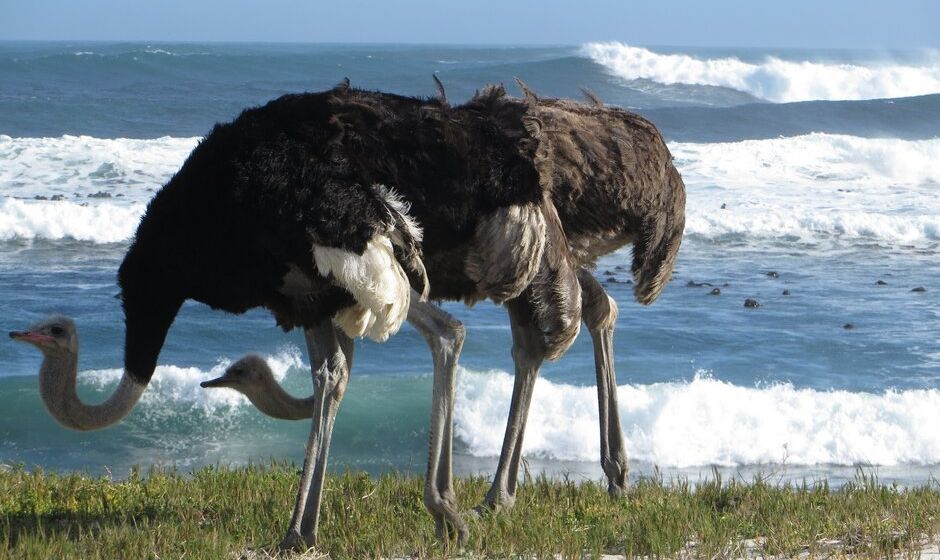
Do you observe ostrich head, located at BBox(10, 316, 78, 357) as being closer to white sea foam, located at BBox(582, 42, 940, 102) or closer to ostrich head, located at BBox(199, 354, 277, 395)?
ostrich head, located at BBox(199, 354, 277, 395)

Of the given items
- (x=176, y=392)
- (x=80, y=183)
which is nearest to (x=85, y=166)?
(x=80, y=183)

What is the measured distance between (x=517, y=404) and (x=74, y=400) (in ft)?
5.97

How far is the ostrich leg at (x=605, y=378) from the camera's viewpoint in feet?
20.4

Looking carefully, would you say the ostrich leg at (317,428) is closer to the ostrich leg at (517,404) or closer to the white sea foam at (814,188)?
the ostrich leg at (517,404)

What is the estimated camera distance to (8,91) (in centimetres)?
3884

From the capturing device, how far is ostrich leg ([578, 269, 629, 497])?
6203 mm

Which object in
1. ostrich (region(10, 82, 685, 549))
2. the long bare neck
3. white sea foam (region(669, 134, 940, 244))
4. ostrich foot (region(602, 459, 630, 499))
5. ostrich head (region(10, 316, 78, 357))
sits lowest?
white sea foam (region(669, 134, 940, 244))

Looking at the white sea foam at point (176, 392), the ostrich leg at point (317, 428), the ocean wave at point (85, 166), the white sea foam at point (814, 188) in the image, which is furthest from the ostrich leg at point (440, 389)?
the ocean wave at point (85, 166)

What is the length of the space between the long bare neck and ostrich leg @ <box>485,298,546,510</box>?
89 cm

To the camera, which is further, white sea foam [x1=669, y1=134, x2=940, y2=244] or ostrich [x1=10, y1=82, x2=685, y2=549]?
white sea foam [x1=669, y1=134, x2=940, y2=244]

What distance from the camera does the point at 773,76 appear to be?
5681cm

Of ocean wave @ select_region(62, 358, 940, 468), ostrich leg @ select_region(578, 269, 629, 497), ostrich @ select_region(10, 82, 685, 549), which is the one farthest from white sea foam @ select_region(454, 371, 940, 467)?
ostrich @ select_region(10, 82, 685, 549)

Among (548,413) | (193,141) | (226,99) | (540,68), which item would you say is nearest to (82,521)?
(548,413)

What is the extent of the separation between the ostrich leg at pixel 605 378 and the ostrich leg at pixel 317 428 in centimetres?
166
